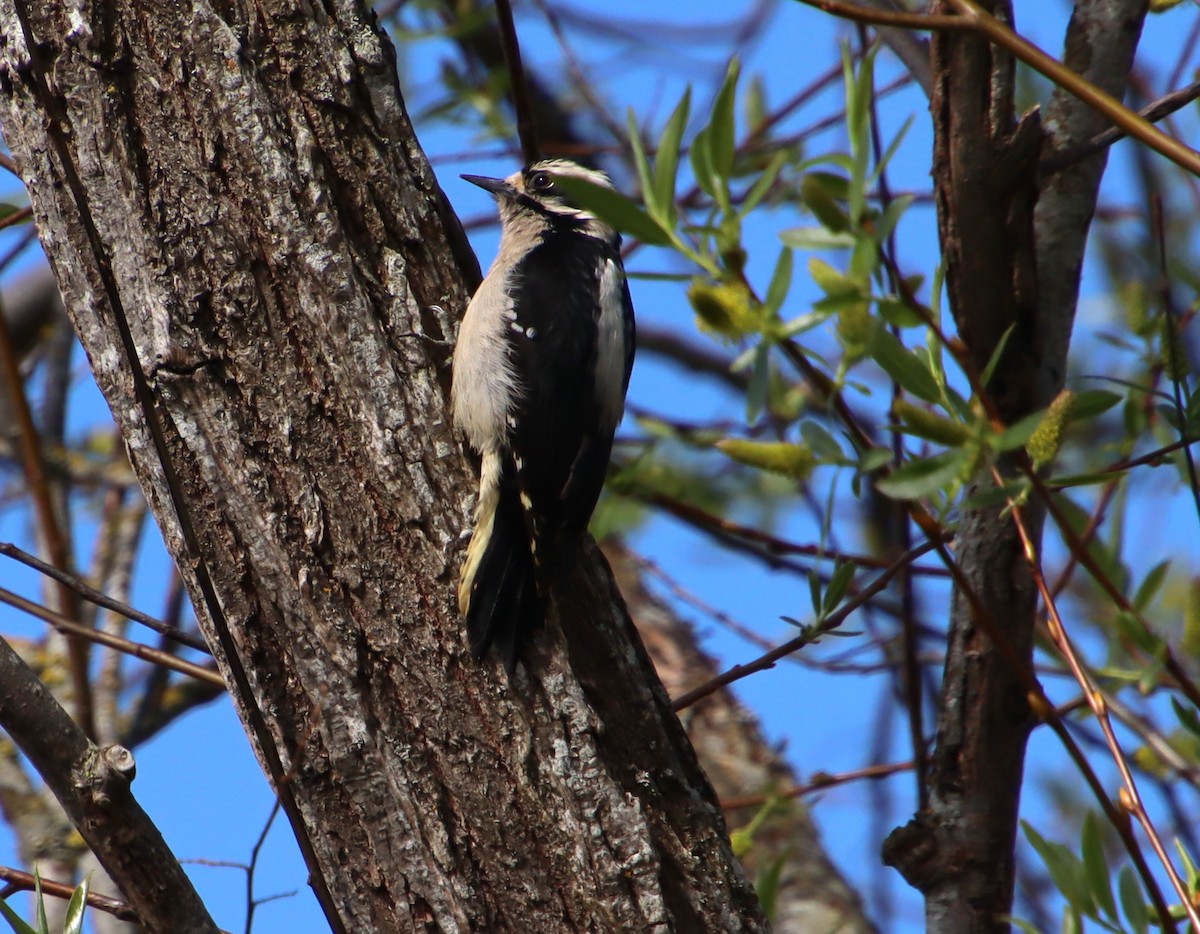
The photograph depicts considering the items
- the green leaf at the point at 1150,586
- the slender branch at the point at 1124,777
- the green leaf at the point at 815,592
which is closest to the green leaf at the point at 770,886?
the green leaf at the point at 815,592

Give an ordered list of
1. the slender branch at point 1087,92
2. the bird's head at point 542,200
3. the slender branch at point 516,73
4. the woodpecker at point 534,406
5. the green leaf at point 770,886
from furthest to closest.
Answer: the bird's head at point 542,200, the green leaf at point 770,886, the slender branch at point 516,73, the woodpecker at point 534,406, the slender branch at point 1087,92

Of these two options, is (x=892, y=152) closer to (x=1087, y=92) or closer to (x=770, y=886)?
(x=1087, y=92)

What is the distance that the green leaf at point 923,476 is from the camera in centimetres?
157

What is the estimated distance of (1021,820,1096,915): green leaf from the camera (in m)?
2.11

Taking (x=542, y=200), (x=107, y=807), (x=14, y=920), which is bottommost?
(x=14, y=920)

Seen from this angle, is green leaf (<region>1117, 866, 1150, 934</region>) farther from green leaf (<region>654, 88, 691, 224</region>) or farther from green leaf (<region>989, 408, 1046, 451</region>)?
green leaf (<region>654, 88, 691, 224</region>)

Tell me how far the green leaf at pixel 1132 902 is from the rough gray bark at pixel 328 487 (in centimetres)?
68

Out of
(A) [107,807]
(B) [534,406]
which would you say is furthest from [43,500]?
(A) [107,807]

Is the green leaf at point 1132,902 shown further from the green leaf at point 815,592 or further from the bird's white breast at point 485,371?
the bird's white breast at point 485,371

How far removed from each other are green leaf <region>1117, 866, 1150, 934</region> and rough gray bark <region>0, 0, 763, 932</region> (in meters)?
0.68

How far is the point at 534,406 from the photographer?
3.20 metres

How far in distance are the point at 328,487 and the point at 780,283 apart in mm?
1121

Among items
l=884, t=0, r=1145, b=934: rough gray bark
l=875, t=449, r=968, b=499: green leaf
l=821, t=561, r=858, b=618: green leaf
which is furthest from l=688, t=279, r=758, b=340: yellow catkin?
l=884, t=0, r=1145, b=934: rough gray bark

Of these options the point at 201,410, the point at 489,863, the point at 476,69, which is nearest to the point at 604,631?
the point at 489,863
